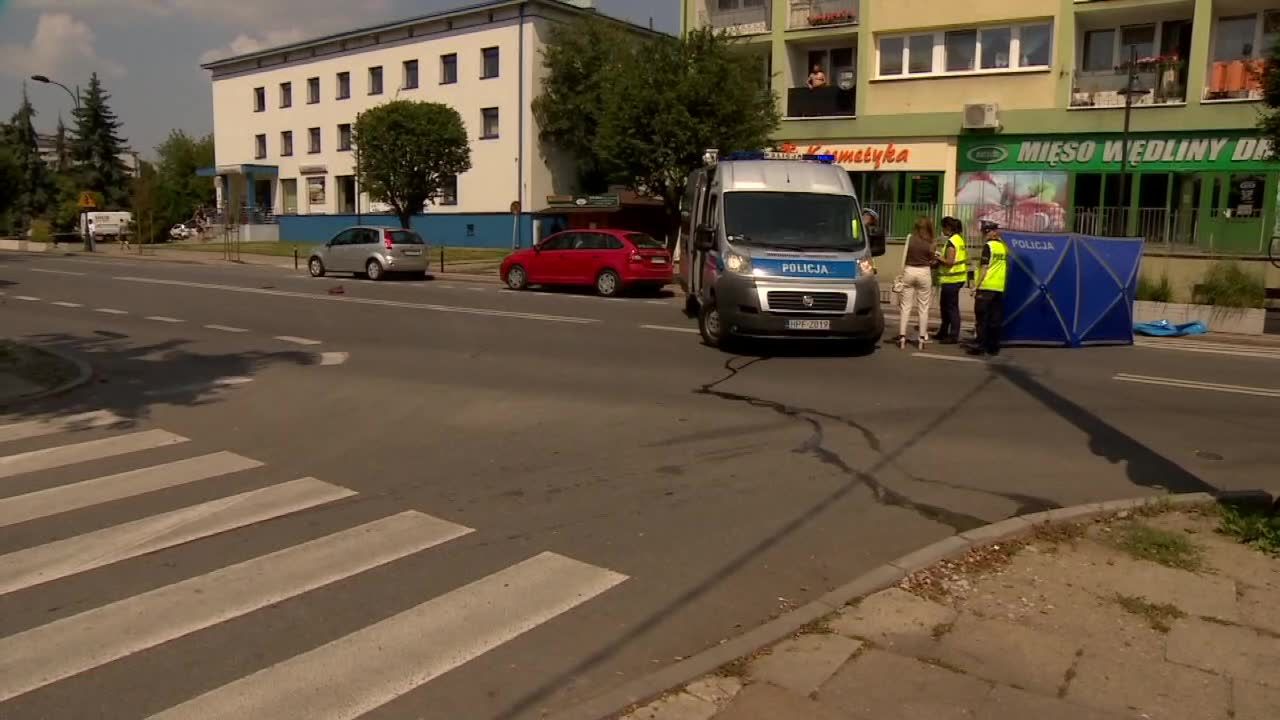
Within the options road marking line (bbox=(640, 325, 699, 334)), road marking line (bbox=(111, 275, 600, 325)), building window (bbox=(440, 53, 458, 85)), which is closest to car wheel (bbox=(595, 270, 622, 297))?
road marking line (bbox=(111, 275, 600, 325))

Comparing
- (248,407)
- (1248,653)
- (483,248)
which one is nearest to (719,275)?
(248,407)

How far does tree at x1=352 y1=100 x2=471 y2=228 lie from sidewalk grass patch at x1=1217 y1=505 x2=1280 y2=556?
35.5 meters

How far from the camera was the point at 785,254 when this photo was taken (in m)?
12.7

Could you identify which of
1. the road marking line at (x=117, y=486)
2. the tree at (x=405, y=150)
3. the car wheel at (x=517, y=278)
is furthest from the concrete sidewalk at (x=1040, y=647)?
the tree at (x=405, y=150)

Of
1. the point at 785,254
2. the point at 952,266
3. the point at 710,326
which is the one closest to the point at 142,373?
the point at 710,326

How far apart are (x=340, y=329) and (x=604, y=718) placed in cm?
1345

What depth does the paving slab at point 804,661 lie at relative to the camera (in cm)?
391

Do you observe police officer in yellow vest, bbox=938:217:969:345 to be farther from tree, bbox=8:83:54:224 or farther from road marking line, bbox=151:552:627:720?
tree, bbox=8:83:54:224

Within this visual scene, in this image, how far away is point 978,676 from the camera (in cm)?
396

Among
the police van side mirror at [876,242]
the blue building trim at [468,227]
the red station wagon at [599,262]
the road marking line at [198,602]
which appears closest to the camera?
the road marking line at [198,602]

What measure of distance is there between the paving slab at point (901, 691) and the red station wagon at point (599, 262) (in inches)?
749

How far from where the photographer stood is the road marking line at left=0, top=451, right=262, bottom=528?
6.30 meters

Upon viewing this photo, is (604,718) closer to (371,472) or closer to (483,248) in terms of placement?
(371,472)

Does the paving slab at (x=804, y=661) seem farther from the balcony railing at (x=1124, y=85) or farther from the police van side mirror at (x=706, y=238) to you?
the balcony railing at (x=1124, y=85)
